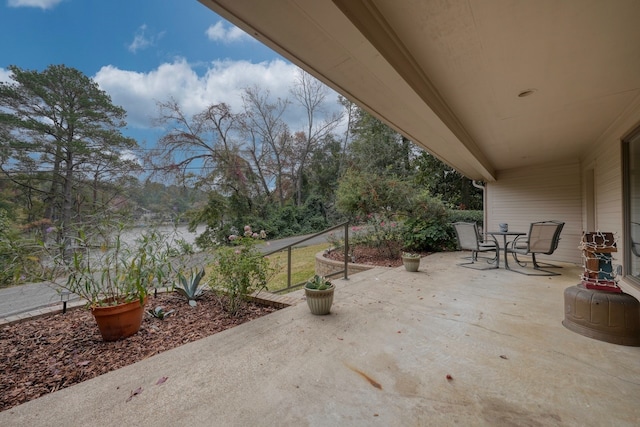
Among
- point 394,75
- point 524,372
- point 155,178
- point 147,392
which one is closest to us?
point 147,392

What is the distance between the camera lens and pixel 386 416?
4.41ft

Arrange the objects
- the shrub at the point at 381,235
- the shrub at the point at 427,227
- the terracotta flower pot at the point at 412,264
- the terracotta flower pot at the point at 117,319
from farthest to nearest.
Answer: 1. the shrub at the point at 427,227
2. the shrub at the point at 381,235
3. the terracotta flower pot at the point at 412,264
4. the terracotta flower pot at the point at 117,319

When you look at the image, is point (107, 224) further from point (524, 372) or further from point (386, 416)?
point (524, 372)

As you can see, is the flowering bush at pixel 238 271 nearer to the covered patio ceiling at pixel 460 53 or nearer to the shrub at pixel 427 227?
the covered patio ceiling at pixel 460 53

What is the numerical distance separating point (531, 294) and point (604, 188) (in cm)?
253

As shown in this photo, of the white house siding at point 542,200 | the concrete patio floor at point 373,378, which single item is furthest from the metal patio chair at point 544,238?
the white house siding at point 542,200

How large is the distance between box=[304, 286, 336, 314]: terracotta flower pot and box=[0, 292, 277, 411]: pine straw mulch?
1.85 ft

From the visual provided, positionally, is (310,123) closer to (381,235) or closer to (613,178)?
(381,235)

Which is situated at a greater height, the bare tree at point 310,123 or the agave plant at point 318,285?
the bare tree at point 310,123

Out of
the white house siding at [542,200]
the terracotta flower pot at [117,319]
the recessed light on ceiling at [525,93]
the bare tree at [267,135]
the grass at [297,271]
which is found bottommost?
the grass at [297,271]

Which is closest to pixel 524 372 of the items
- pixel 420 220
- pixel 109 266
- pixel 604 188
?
pixel 109 266

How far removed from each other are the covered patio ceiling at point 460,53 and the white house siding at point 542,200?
336 centimetres

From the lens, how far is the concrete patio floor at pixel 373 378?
4.43 ft

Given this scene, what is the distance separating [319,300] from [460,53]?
2.40 meters
